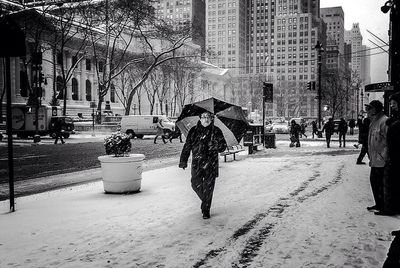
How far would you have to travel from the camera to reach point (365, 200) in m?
8.52

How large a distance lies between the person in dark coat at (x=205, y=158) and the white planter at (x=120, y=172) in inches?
99.1

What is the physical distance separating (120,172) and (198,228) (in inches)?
134

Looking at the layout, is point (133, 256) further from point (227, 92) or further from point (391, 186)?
point (227, 92)

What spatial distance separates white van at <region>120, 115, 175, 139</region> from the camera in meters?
37.3

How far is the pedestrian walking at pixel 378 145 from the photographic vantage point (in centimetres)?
696

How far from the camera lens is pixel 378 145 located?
701cm

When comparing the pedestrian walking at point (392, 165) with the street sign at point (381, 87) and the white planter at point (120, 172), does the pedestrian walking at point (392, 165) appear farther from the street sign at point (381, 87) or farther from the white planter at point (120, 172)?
the street sign at point (381, 87)

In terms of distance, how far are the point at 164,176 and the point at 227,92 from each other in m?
109

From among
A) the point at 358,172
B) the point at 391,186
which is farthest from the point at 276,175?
the point at 391,186

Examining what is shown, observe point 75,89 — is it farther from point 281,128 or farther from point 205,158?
point 205,158

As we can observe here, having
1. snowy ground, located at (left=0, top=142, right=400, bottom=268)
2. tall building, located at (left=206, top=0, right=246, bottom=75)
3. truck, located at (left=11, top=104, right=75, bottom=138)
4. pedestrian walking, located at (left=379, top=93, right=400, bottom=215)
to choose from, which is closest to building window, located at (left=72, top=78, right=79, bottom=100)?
truck, located at (left=11, top=104, right=75, bottom=138)

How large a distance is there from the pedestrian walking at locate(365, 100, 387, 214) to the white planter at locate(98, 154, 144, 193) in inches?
189

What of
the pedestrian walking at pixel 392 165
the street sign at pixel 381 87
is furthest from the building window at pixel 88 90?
the pedestrian walking at pixel 392 165

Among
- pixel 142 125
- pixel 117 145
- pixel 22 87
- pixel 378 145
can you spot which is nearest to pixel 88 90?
pixel 22 87
